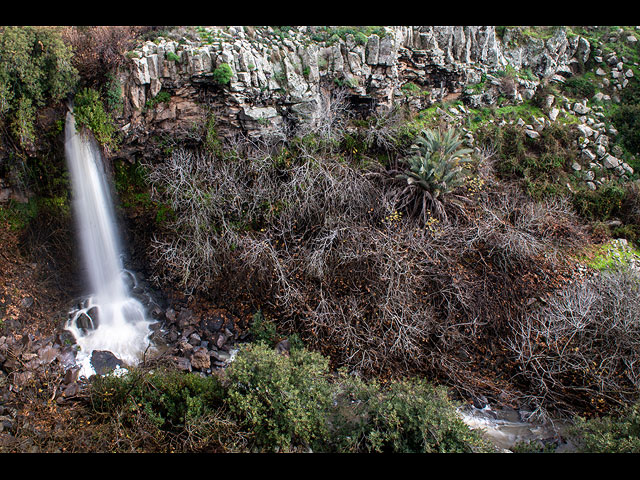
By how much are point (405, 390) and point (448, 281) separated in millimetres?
2421

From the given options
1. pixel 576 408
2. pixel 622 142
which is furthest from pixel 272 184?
pixel 622 142

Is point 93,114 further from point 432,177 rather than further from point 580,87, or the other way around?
point 580,87

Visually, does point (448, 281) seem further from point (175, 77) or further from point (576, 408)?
point (175, 77)

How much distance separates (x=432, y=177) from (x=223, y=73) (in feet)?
16.0

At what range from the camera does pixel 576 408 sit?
661 centimetres

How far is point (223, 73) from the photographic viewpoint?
8336 millimetres

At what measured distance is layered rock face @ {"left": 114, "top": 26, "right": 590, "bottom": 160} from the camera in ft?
27.5

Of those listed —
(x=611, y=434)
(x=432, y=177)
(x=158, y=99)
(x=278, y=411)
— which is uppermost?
(x=158, y=99)

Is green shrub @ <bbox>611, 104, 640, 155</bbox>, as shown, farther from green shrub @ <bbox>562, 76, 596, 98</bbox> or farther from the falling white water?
the falling white water

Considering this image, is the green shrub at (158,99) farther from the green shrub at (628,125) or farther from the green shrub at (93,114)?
the green shrub at (628,125)

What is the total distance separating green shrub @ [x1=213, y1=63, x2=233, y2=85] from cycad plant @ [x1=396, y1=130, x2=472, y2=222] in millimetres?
4150

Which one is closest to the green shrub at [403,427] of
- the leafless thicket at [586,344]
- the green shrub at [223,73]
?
the leafless thicket at [586,344]

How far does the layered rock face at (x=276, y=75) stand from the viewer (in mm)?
8383

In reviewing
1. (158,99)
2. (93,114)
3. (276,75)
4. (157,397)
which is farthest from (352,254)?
(93,114)
